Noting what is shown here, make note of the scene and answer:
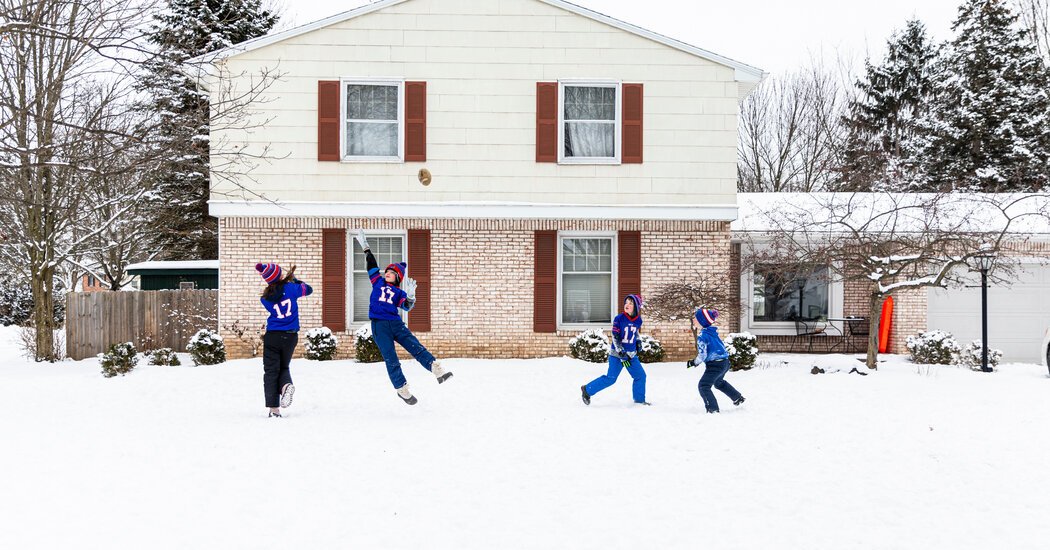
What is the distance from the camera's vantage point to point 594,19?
14711 mm

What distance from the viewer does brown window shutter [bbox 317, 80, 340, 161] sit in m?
14.4

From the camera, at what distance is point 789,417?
9.19m

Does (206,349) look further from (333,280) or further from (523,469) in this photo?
(523,469)

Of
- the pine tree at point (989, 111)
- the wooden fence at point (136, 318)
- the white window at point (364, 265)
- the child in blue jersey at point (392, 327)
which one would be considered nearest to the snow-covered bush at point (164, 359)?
the wooden fence at point (136, 318)

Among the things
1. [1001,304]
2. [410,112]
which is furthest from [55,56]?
[1001,304]

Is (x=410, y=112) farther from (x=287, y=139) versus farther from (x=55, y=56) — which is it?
(x=55, y=56)

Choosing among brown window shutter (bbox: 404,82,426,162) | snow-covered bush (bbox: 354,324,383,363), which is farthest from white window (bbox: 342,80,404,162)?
snow-covered bush (bbox: 354,324,383,363)

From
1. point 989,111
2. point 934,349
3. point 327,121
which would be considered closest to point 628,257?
point 934,349

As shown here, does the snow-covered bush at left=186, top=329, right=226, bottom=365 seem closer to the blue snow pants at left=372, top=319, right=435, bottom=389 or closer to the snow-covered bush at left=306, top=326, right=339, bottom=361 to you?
the snow-covered bush at left=306, top=326, right=339, bottom=361

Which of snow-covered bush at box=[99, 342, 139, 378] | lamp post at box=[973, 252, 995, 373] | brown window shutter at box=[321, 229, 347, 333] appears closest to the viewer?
snow-covered bush at box=[99, 342, 139, 378]

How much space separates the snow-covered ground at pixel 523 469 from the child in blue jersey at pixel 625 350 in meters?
0.35

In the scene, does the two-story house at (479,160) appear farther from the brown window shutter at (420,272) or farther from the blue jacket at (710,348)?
the blue jacket at (710,348)

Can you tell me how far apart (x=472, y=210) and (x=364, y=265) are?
2.44 meters

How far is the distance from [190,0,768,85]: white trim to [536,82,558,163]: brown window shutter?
153 centimetres
